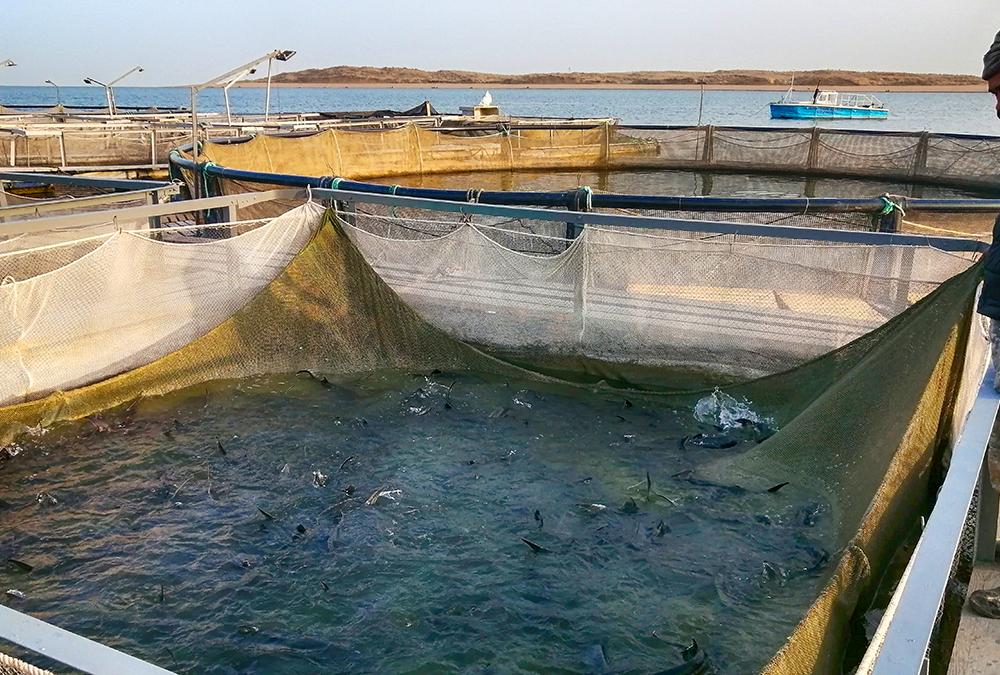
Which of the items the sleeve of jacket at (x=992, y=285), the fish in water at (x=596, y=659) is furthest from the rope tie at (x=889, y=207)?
the fish in water at (x=596, y=659)

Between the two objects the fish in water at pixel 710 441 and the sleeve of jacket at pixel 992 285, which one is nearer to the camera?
the sleeve of jacket at pixel 992 285

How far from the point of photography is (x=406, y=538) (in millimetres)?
5410

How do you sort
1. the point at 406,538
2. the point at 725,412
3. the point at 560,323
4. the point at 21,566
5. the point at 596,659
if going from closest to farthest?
the point at 596,659 → the point at 21,566 → the point at 406,538 → the point at 725,412 → the point at 560,323

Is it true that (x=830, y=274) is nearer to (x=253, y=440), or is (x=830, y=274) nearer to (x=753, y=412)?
(x=753, y=412)

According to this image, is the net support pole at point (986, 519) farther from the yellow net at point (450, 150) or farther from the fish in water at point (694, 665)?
the yellow net at point (450, 150)

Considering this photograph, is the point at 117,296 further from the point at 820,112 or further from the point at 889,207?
the point at 820,112

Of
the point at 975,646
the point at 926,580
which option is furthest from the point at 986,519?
the point at 926,580

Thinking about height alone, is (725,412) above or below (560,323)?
below

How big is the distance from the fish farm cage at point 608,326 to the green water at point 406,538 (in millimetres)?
71

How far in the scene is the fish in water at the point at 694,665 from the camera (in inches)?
162

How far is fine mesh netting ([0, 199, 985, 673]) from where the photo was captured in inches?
203

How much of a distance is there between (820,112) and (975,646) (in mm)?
92119

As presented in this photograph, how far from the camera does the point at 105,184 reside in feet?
30.2

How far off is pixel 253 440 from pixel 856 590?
4.94m
